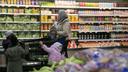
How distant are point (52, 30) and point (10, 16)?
316 cm

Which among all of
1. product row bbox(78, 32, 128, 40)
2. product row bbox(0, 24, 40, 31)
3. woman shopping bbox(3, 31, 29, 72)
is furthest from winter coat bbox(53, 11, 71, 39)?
product row bbox(78, 32, 128, 40)

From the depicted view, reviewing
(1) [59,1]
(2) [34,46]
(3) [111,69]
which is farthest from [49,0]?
(3) [111,69]

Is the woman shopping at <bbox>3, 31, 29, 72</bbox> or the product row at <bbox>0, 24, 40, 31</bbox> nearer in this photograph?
the woman shopping at <bbox>3, 31, 29, 72</bbox>

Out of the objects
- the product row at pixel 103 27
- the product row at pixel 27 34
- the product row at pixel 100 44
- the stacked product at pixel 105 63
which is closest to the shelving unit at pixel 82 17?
the product row at pixel 103 27

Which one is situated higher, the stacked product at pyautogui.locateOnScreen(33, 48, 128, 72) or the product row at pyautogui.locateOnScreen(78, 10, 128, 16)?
the stacked product at pyautogui.locateOnScreen(33, 48, 128, 72)

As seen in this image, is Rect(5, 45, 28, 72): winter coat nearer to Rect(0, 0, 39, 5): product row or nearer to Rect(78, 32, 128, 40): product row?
Rect(0, 0, 39, 5): product row

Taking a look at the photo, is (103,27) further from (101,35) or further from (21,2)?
(21,2)

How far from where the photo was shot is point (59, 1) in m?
12.4

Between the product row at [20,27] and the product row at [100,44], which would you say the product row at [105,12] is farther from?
Answer: the product row at [20,27]

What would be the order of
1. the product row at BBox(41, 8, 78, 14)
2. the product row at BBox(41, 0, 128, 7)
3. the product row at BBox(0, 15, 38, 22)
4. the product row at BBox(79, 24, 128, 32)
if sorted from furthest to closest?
1. the product row at BBox(79, 24, 128, 32)
2. the product row at BBox(41, 0, 128, 7)
3. the product row at BBox(41, 8, 78, 14)
4. the product row at BBox(0, 15, 38, 22)

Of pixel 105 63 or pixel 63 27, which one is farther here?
pixel 63 27

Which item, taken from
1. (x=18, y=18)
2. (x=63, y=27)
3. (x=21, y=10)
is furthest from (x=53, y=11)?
(x=63, y=27)

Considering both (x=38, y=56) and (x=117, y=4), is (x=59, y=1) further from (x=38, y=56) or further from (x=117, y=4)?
(x=38, y=56)

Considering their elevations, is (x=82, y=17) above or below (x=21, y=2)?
below
